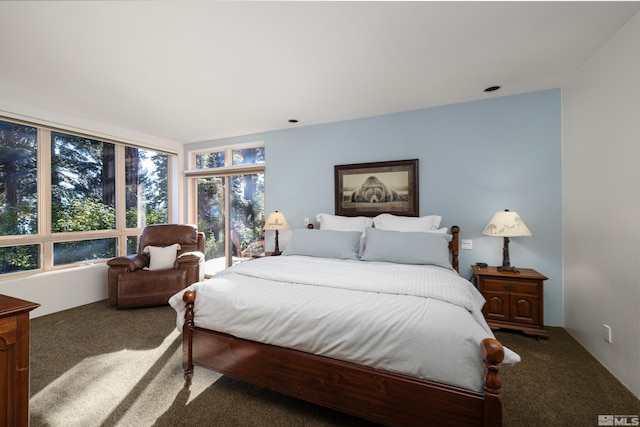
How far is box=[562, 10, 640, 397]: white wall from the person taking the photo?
5.82 ft

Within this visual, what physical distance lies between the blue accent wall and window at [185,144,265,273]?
129cm

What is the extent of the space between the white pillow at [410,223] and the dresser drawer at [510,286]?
737 mm

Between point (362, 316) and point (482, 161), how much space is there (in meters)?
2.54

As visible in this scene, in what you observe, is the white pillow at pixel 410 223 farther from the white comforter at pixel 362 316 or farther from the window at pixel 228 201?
the window at pixel 228 201

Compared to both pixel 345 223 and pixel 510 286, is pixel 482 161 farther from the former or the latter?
pixel 345 223

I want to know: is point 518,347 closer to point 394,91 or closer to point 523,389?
point 523,389

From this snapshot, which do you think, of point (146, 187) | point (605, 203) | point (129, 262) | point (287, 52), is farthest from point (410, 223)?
point (146, 187)

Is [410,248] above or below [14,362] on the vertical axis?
above

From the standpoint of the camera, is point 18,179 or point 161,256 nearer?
point 18,179

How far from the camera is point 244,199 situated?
14.8 ft

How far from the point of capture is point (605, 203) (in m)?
2.06

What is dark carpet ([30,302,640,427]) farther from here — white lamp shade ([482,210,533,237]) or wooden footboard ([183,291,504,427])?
white lamp shade ([482,210,533,237])

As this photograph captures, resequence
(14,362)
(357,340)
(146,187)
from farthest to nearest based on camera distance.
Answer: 1. (146,187)
2. (357,340)
3. (14,362)

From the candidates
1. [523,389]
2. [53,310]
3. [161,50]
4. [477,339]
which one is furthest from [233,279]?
[53,310]
